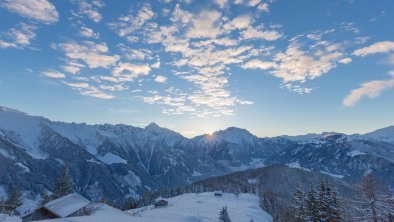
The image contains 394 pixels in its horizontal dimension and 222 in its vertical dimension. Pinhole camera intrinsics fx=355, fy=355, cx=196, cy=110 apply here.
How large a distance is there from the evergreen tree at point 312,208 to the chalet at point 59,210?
41.0 meters

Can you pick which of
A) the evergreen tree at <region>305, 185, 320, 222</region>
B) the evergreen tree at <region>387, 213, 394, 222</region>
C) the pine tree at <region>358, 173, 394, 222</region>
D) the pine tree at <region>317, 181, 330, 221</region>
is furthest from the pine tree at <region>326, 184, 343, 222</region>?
the pine tree at <region>358, 173, 394, 222</region>

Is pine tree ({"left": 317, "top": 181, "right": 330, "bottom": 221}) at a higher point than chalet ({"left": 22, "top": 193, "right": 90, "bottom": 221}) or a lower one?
higher

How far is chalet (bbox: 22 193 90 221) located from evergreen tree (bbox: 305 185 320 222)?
134 ft

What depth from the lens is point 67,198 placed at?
232 feet

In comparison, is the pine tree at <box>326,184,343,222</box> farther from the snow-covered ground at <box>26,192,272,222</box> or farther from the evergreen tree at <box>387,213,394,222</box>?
the snow-covered ground at <box>26,192,272,222</box>

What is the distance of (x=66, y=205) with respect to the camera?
67188 mm

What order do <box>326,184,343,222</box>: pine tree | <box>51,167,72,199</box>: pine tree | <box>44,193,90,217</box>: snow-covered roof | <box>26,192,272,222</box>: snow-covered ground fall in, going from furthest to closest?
<box>51,167,72,199</box>: pine tree
<box>26,192,272,222</box>: snow-covered ground
<box>44,193,90,217</box>: snow-covered roof
<box>326,184,343,222</box>: pine tree

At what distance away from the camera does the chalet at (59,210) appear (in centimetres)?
6250

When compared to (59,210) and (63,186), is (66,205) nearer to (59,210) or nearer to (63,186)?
(59,210)

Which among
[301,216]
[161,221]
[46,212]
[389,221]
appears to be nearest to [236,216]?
→ [301,216]

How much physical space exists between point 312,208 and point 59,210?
142 ft

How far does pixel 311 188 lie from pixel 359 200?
20.5 m

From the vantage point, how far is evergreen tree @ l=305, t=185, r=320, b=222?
50.6 m

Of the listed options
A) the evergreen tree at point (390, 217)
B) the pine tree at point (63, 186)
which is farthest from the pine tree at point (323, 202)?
the pine tree at point (63, 186)
